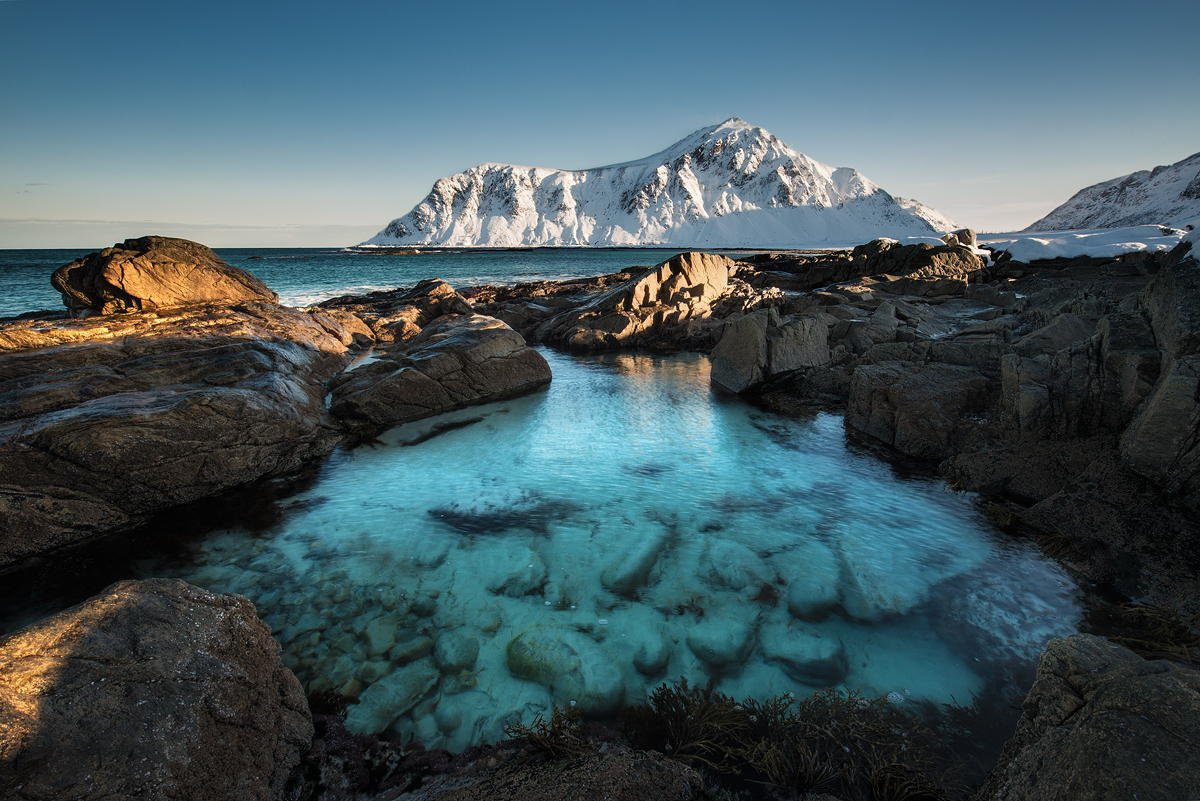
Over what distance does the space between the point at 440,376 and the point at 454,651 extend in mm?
11620

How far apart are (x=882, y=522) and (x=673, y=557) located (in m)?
4.43

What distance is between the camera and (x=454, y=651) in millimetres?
6652

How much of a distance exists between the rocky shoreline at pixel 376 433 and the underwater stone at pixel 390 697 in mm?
346

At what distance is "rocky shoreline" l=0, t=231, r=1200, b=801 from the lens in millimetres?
3834

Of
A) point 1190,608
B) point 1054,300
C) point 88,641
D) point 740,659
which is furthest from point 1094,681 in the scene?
point 1054,300

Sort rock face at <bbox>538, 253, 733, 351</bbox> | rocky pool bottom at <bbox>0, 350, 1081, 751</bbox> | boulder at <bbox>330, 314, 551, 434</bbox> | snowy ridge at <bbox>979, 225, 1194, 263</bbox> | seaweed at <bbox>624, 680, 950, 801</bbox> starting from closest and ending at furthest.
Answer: seaweed at <bbox>624, 680, 950, 801</bbox>, rocky pool bottom at <bbox>0, 350, 1081, 751</bbox>, boulder at <bbox>330, 314, 551, 434</bbox>, rock face at <bbox>538, 253, 733, 351</bbox>, snowy ridge at <bbox>979, 225, 1194, 263</bbox>

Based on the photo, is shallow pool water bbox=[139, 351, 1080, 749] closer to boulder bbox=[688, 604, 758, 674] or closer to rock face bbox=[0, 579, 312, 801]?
boulder bbox=[688, 604, 758, 674]

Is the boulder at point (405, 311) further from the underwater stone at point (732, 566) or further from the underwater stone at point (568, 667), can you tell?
the underwater stone at point (568, 667)

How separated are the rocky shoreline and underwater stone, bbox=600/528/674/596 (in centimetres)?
244

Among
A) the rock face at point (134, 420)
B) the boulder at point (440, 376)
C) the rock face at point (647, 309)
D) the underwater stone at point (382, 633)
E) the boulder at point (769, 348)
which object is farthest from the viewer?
the rock face at point (647, 309)

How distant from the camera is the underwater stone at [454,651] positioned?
6422mm

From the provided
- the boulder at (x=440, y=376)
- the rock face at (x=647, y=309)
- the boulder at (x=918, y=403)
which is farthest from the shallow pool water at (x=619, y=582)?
the rock face at (x=647, y=309)

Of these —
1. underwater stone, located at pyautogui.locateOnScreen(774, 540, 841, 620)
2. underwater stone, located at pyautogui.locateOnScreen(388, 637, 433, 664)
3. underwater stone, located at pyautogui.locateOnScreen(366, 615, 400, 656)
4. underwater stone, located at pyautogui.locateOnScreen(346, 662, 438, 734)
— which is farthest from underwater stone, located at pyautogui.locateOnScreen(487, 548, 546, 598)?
underwater stone, located at pyautogui.locateOnScreen(774, 540, 841, 620)

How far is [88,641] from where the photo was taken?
4.40 metres
